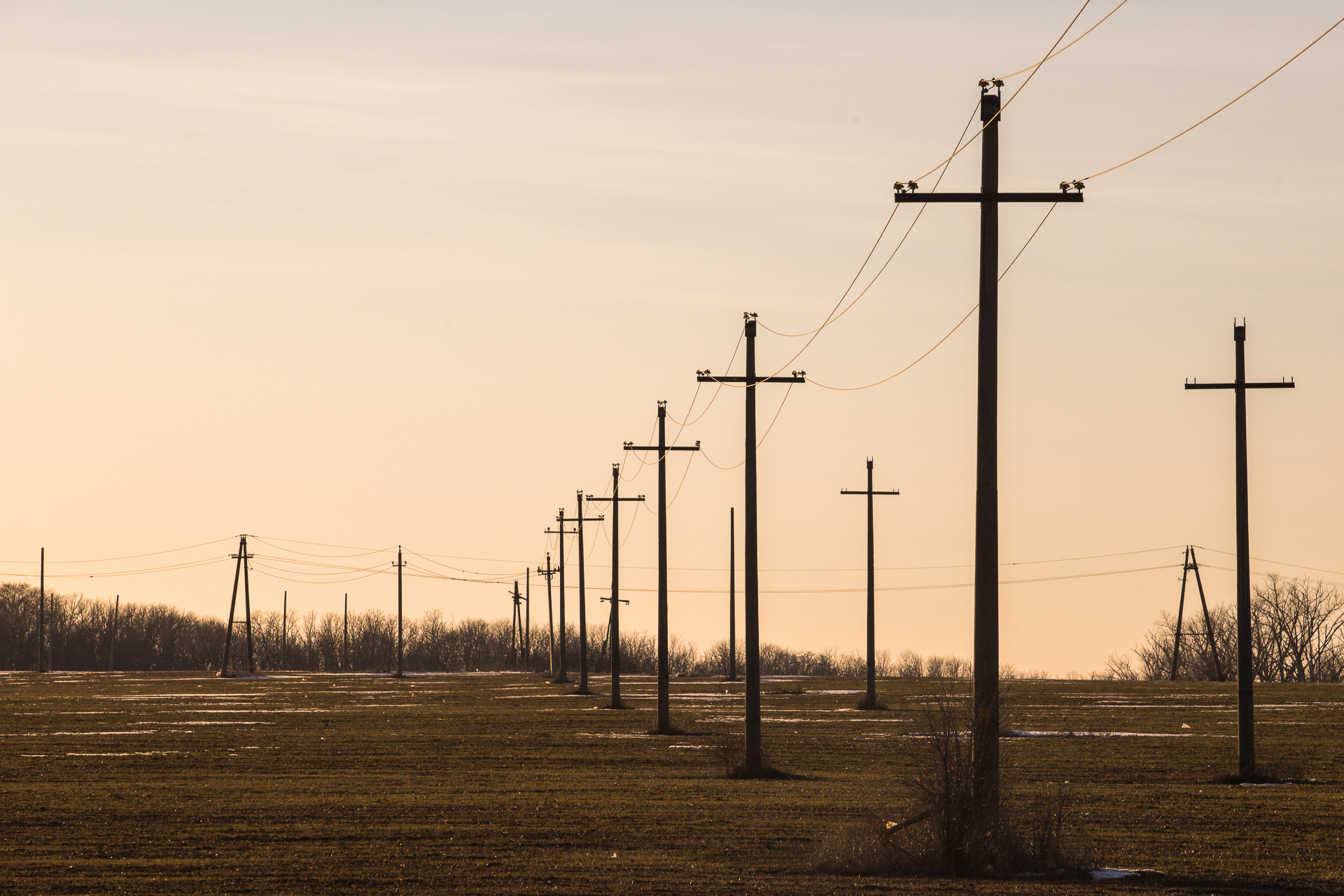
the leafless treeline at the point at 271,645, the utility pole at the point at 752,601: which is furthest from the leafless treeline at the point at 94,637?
the utility pole at the point at 752,601

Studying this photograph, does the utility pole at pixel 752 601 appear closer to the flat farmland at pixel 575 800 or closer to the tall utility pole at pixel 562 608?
the flat farmland at pixel 575 800

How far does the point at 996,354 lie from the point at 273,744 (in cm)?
2536

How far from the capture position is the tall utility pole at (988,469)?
53.6 ft

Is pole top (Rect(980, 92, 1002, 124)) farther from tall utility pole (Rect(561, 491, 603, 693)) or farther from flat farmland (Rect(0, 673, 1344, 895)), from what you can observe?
tall utility pole (Rect(561, 491, 603, 693))

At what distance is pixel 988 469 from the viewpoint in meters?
17.1

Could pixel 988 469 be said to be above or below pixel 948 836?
above

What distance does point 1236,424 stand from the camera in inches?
1111

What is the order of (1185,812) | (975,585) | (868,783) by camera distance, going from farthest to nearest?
(868,783), (1185,812), (975,585)

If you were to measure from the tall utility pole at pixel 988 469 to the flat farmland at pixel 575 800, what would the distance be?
4.08 feet

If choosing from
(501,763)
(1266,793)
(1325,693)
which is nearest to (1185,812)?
(1266,793)

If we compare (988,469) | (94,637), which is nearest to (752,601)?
(988,469)

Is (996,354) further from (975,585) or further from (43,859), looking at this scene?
(43,859)

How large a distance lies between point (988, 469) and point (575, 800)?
10.2 metres

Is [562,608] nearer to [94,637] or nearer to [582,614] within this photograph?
[582,614]
